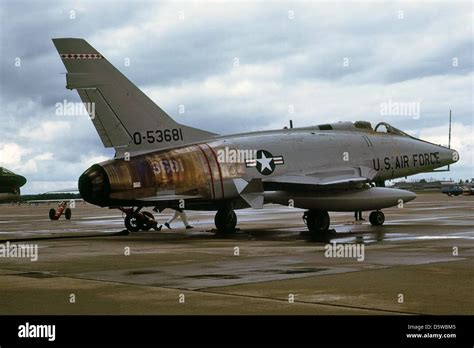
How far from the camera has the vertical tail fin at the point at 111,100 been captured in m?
22.2

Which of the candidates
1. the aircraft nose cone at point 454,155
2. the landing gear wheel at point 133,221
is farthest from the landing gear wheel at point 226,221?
the aircraft nose cone at point 454,155

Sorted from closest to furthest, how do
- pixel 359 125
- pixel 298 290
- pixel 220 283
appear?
pixel 298 290, pixel 220 283, pixel 359 125

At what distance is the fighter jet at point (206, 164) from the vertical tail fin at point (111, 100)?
0.03m

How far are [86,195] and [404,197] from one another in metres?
11.2

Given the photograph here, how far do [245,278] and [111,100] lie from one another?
1237 cm

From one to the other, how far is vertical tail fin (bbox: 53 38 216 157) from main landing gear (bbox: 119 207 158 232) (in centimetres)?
566

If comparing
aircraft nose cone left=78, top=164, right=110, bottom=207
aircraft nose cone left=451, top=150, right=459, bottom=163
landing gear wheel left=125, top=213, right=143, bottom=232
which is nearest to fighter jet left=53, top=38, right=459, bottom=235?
aircraft nose cone left=78, top=164, right=110, bottom=207

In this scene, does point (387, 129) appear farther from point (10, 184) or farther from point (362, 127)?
point (10, 184)

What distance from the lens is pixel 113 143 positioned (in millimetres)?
22219

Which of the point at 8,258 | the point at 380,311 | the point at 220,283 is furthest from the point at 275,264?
the point at 8,258

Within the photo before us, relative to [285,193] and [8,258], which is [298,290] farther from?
[285,193]

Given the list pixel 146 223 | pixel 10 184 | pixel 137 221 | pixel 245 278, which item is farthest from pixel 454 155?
pixel 10 184
